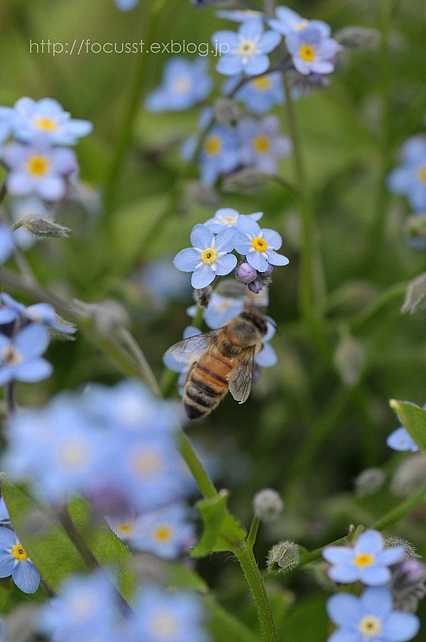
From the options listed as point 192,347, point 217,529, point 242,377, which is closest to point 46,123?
point 192,347

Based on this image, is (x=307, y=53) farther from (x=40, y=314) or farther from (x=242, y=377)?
(x=40, y=314)

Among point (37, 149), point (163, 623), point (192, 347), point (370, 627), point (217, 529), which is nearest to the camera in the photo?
point (163, 623)

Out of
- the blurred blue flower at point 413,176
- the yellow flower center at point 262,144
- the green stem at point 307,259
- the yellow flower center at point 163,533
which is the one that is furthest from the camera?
the blurred blue flower at point 413,176

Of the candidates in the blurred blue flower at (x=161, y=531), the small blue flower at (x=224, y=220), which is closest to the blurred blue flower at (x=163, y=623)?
the blurred blue flower at (x=161, y=531)

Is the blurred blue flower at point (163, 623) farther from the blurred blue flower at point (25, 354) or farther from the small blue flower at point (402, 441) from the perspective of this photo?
the small blue flower at point (402, 441)

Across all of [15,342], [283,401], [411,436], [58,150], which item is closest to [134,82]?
[58,150]

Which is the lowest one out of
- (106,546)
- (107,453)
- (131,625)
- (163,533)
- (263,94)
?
(163,533)

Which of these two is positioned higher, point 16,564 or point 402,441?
point 16,564
